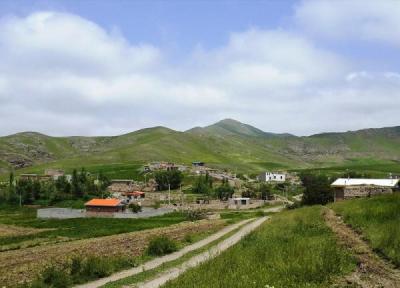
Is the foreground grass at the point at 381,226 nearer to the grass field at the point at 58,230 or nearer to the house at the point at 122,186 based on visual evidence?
the grass field at the point at 58,230

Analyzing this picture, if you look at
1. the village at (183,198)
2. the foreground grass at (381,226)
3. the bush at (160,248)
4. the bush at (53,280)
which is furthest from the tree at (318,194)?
the bush at (53,280)

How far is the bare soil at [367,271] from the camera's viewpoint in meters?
16.2

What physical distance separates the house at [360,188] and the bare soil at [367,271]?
5384cm

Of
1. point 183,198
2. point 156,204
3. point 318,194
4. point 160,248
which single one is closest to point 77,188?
point 156,204

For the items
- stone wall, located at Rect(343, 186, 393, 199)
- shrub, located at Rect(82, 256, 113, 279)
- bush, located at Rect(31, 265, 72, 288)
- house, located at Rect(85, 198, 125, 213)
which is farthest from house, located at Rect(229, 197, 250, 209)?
bush, located at Rect(31, 265, 72, 288)

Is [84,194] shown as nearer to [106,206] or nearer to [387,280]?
[106,206]

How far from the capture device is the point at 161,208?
422ft

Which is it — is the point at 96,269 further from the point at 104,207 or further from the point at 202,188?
the point at 202,188

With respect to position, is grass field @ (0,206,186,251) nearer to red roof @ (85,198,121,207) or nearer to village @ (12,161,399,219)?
village @ (12,161,399,219)

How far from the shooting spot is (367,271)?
18.0 metres

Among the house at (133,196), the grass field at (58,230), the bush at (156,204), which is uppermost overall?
the house at (133,196)

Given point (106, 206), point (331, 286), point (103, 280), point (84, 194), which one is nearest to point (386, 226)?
point (331, 286)

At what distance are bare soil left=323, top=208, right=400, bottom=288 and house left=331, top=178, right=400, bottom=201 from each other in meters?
53.8

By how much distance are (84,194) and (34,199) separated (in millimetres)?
17152
